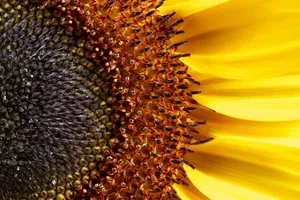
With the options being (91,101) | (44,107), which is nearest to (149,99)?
(91,101)

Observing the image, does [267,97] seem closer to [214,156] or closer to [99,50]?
[214,156]

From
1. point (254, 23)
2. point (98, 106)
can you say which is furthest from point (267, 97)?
point (98, 106)

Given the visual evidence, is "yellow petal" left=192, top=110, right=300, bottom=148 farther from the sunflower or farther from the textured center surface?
the textured center surface

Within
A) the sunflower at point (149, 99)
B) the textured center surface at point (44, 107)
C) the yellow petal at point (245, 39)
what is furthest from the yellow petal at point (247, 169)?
the textured center surface at point (44, 107)

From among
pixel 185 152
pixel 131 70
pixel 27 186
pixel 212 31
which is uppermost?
pixel 212 31

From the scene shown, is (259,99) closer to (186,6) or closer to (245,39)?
(245,39)

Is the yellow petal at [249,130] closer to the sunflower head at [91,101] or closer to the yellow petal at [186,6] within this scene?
the sunflower head at [91,101]
